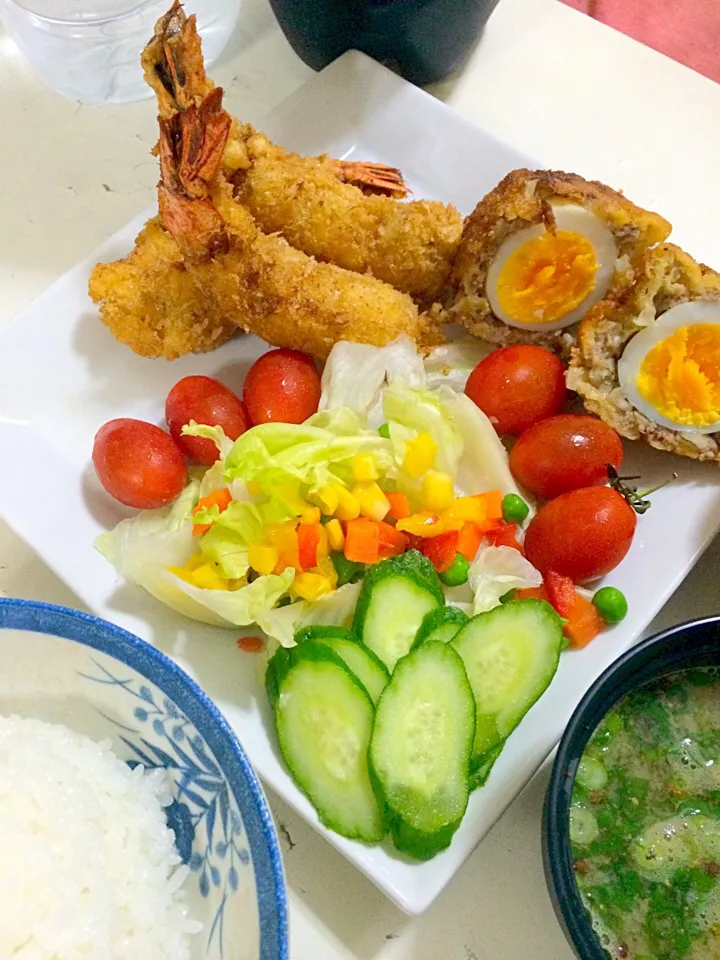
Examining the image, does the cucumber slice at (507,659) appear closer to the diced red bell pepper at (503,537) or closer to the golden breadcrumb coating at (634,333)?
the diced red bell pepper at (503,537)

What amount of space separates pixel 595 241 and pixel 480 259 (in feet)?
0.81

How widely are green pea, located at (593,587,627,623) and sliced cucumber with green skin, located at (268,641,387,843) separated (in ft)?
1.66

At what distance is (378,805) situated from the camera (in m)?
1.43

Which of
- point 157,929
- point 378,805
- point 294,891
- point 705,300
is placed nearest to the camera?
point 157,929

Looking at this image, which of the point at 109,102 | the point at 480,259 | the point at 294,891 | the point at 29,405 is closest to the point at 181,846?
the point at 294,891

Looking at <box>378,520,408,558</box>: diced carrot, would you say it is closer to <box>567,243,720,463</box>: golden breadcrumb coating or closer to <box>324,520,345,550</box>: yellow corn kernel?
<box>324,520,345,550</box>: yellow corn kernel

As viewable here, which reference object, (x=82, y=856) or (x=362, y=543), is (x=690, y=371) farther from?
(x=82, y=856)

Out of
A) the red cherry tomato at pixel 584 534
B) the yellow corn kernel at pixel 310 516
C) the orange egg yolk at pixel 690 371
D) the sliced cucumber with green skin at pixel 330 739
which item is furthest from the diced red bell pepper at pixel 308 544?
the orange egg yolk at pixel 690 371

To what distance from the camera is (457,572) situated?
1708 mm

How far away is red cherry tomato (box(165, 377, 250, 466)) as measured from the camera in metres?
1.88

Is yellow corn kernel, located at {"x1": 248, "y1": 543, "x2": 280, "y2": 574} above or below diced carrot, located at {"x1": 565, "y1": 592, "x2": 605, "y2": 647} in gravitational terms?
below

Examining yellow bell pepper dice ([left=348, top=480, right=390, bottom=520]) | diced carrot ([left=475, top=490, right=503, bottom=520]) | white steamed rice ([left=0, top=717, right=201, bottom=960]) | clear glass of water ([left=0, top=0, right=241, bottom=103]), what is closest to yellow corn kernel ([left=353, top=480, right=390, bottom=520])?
yellow bell pepper dice ([left=348, top=480, right=390, bottom=520])

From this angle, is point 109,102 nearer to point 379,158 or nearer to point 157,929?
point 379,158

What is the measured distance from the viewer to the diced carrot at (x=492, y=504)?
1.79 m
